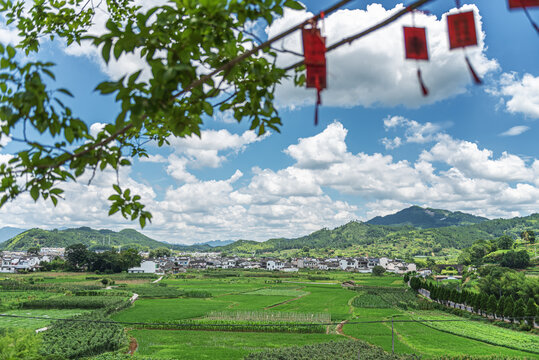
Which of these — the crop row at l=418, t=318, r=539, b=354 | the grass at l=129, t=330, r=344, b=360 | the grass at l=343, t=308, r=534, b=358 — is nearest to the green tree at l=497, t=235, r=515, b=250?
the crop row at l=418, t=318, r=539, b=354

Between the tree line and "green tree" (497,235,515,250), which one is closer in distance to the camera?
the tree line

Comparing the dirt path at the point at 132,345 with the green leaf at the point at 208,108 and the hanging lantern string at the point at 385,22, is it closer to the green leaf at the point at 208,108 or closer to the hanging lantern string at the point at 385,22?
the green leaf at the point at 208,108

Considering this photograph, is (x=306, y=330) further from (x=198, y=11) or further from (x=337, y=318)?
(x=198, y=11)

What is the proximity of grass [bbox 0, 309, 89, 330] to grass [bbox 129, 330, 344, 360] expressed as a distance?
27.4 ft

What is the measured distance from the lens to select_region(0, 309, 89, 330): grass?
29.1m

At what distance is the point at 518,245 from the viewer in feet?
318

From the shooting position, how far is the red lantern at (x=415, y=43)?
182 centimetres

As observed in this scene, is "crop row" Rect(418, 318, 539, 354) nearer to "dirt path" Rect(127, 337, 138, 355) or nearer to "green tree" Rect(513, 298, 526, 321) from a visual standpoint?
"green tree" Rect(513, 298, 526, 321)

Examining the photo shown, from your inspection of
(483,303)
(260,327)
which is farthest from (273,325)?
(483,303)

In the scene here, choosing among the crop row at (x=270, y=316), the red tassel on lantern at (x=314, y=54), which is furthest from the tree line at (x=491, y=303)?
the red tassel on lantern at (x=314, y=54)

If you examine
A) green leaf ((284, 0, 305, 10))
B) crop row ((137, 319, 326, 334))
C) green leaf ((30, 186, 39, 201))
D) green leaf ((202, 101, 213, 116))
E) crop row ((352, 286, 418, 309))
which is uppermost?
green leaf ((284, 0, 305, 10))

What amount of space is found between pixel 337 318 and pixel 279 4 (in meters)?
36.0

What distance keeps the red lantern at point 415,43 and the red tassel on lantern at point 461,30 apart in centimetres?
12

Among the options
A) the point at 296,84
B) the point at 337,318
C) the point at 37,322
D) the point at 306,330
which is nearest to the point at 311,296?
the point at 337,318
